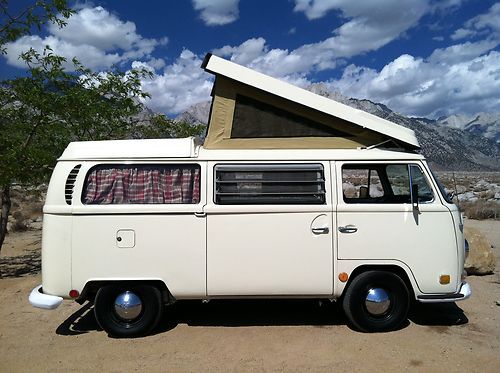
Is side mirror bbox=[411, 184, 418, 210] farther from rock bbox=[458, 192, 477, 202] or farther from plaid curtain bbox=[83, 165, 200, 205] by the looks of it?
rock bbox=[458, 192, 477, 202]

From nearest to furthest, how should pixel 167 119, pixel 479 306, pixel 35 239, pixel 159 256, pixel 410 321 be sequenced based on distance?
pixel 159 256 < pixel 410 321 < pixel 479 306 < pixel 167 119 < pixel 35 239

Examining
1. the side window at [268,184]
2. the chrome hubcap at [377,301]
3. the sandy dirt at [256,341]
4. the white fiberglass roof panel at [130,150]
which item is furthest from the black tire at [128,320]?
the chrome hubcap at [377,301]

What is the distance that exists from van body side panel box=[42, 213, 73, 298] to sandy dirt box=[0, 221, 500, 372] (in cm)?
75

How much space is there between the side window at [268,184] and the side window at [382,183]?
416mm

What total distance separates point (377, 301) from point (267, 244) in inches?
61.6

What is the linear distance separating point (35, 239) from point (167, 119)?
6.56m

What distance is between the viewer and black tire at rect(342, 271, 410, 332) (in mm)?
5707

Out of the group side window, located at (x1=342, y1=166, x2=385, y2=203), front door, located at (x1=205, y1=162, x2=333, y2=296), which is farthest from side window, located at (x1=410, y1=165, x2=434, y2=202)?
front door, located at (x1=205, y1=162, x2=333, y2=296)

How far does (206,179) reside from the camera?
5.68 m

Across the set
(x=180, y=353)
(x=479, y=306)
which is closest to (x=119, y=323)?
(x=180, y=353)

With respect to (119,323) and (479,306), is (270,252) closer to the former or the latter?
(119,323)

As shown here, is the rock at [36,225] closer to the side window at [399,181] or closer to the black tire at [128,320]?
the black tire at [128,320]

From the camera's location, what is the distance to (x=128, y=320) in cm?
581

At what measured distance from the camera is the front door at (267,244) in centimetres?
560
